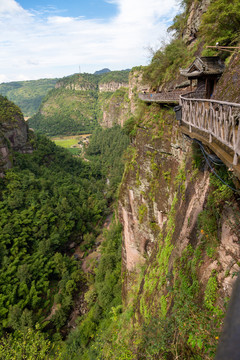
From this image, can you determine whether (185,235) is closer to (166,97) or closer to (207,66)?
(207,66)

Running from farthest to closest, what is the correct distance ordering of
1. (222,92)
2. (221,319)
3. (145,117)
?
(145,117) < (222,92) < (221,319)

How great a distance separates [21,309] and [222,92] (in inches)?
1162

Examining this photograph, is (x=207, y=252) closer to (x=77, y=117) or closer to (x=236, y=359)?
(x=236, y=359)

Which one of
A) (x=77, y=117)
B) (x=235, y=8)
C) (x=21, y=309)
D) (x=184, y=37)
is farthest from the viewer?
(x=77, y=117)

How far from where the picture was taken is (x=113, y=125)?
324ft

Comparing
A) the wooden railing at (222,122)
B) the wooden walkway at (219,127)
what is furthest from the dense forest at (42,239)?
the wooden railing at (222,122)

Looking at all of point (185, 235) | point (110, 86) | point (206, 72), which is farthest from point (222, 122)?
point (110, 86)

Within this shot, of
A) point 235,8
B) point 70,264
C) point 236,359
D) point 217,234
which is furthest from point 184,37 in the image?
point 70,264

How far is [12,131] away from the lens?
1817 inches

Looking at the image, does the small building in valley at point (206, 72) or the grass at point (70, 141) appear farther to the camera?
the grass at point (70, 141)

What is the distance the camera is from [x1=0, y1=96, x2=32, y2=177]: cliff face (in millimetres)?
42312

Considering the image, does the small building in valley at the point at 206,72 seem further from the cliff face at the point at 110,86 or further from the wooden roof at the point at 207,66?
the cliff face at the point at 110,86

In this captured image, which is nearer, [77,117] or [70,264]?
[70,264]

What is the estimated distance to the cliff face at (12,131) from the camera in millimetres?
42312
